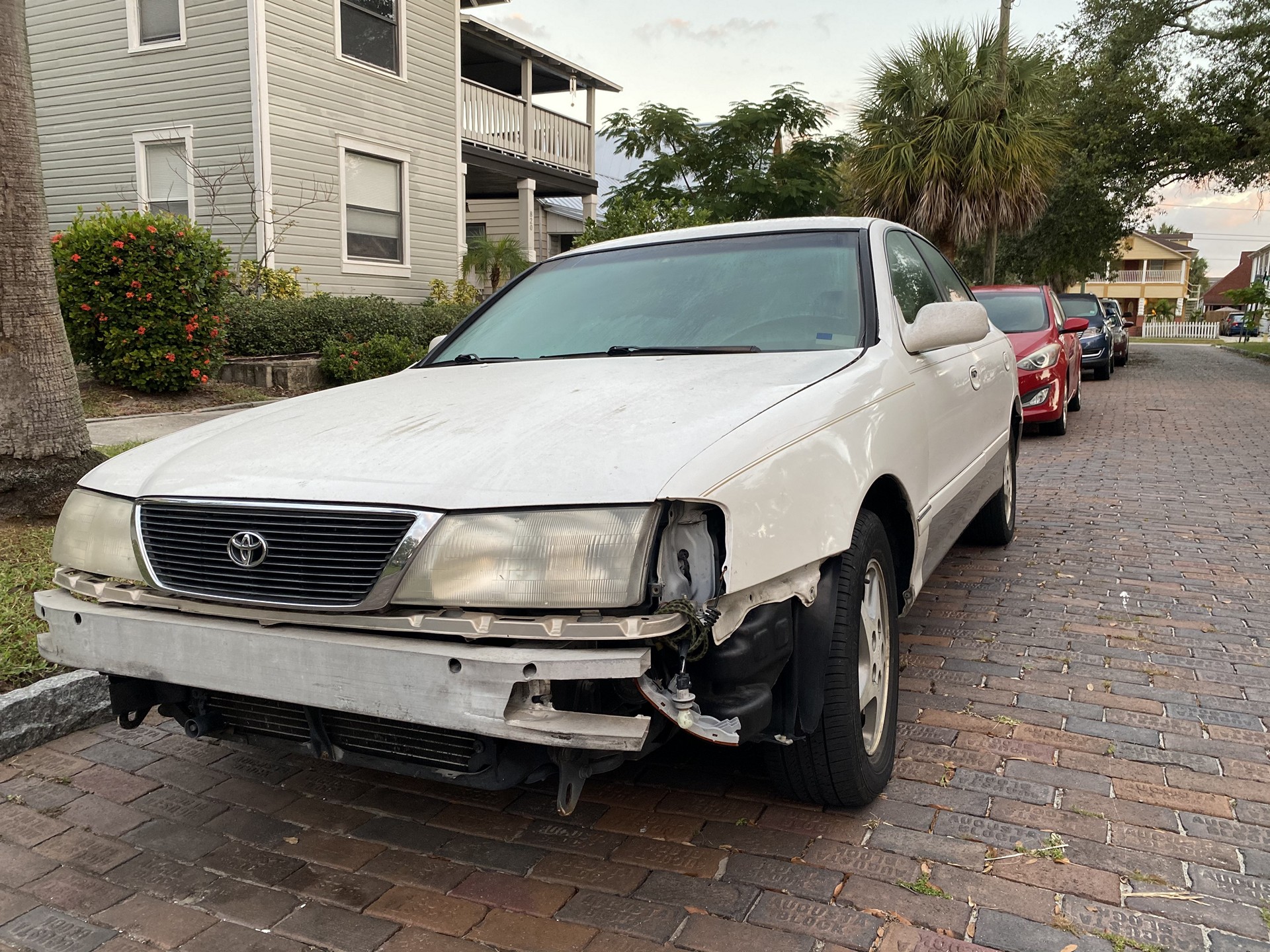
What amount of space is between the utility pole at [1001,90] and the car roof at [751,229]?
1596 cm

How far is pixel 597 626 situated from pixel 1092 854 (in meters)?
1.52

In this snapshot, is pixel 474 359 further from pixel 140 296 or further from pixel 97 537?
pixel 140 296

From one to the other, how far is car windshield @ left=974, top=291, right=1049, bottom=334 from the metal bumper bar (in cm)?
988

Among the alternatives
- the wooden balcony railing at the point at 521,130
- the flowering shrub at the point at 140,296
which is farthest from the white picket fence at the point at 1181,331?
the flowering shrub at the point at 140,296

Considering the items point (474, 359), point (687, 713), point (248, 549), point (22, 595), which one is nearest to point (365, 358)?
point (22, 595)

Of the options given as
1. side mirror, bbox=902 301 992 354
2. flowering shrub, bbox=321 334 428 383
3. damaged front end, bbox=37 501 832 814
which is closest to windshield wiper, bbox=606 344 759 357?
side mirror, bbox=902 301 992 354

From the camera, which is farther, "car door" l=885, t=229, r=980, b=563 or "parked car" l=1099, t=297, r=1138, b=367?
"parked car" l=1099, t=297, r=1138, b=367

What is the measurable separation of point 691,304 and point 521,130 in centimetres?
1842

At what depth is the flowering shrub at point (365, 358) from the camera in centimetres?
1224

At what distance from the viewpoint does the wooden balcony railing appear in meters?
19.2

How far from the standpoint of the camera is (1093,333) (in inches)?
763

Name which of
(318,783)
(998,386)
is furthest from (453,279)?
(318,783)

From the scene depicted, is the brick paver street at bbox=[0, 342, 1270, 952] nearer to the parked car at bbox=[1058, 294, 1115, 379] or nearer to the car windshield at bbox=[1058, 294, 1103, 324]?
the parked car at bbox=[1058, 294, 1115, 379]

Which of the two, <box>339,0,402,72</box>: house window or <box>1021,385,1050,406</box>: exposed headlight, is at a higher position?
<box>339,0,402,72</box>: house window
